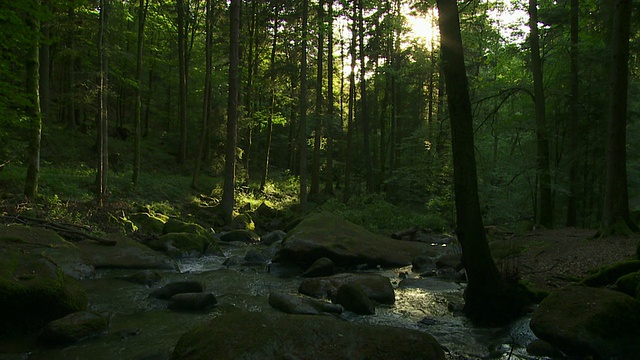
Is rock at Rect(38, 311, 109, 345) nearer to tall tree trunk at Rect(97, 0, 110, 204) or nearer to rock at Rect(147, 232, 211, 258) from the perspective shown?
rock at Rect(147, 232, 211, 258)

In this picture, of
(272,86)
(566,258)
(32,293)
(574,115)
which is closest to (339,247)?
(566,258)

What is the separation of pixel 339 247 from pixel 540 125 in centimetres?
858

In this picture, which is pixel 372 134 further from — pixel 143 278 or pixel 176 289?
pixel 176 289

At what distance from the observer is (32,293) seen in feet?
18.5

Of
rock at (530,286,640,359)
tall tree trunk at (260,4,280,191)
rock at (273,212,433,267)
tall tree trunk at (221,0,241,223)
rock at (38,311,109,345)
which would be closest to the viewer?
rock at (530,286,640,359)

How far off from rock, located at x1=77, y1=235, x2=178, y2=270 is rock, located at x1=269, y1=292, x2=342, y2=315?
4.49 meters

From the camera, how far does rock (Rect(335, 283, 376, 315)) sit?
691 centimetres

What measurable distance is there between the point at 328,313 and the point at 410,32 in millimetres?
25833

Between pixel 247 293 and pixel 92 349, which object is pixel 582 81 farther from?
pixel 92 349

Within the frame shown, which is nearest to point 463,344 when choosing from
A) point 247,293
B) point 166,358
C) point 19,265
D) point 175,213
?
point 166,358

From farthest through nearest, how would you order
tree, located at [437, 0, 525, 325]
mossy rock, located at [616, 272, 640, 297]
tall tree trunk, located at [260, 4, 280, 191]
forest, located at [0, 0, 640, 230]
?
1. tall tree trunk, located at [260, 4, 280, 191]
2. forest, located at [0, 0, 640, 230]
3. tree, located at [437, 0, 525, 325]
4. mossy rock, located at [616, 272, 640, 297]

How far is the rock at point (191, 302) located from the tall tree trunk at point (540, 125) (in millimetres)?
11563

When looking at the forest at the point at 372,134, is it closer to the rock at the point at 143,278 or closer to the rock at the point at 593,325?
the rock at the point at 593,325

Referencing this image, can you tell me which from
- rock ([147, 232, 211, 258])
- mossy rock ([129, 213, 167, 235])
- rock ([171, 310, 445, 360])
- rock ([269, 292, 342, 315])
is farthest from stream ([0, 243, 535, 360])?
mossy rock ([129, 213, 167, 235])
